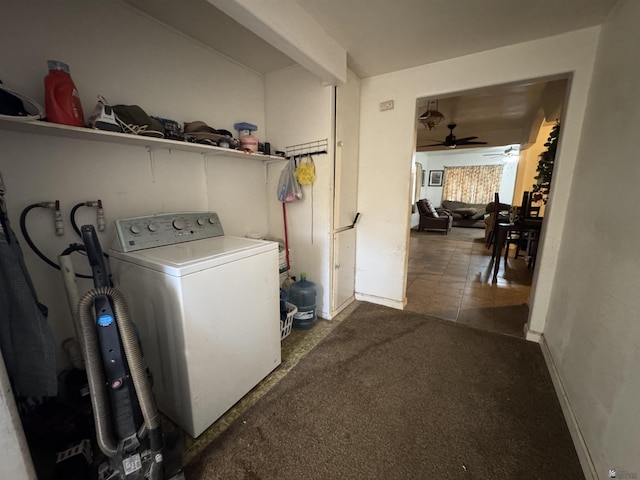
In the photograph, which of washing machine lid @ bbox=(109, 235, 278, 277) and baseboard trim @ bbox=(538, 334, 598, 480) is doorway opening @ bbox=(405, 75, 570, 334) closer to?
baseboard trim @ bbox=(538, 334, 598, 480)

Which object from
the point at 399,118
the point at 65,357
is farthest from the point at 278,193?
the point at 65,357

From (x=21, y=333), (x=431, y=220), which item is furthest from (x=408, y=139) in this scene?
(x=431, y=220)

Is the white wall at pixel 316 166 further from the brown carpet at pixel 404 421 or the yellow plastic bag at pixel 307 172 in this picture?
the brown carpet at pixel 404 421

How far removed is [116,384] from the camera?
Answer: 0.91 metres

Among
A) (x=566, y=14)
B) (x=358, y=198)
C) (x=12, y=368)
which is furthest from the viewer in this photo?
(x=358, y=198)

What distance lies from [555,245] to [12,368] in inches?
119

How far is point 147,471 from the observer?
96 cm

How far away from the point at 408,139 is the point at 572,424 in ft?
6.93

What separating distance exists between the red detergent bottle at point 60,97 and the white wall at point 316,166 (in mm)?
1441

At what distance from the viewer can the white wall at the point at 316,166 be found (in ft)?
6.91

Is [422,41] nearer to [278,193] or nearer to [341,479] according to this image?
[278,193]

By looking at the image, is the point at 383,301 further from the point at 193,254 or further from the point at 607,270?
the point at 193,254

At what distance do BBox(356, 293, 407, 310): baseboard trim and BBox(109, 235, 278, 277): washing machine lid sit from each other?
1.54 m

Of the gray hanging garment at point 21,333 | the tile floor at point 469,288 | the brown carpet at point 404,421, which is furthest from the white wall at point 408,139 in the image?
the gray hanging garment at point 21,333
